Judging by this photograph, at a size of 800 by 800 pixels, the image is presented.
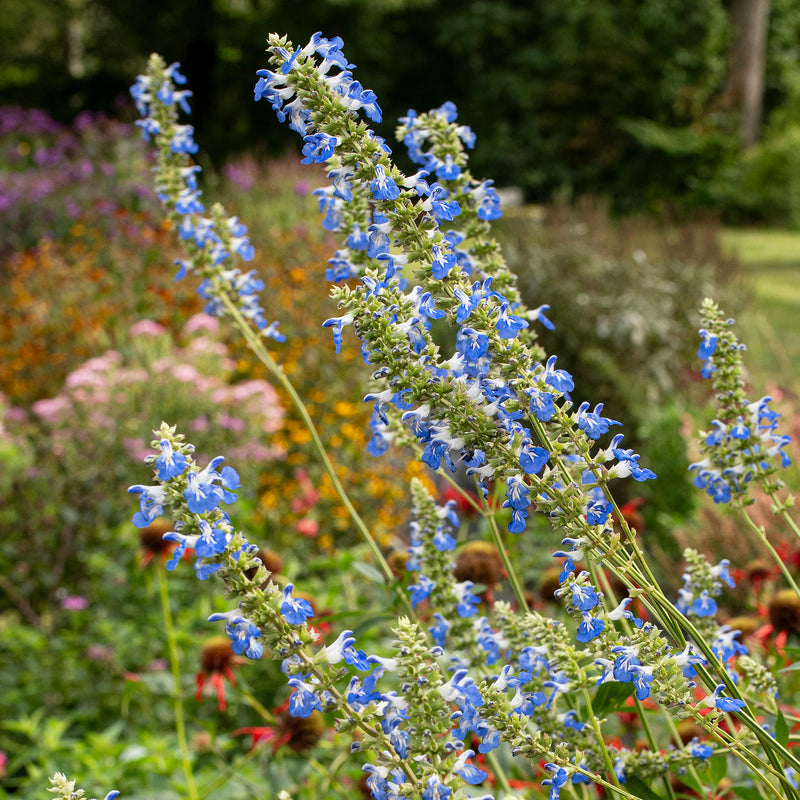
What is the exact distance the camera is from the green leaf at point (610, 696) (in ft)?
3.69

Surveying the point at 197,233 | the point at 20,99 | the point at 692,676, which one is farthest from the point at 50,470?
the point at 20,99

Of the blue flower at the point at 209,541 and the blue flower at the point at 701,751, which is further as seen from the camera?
the blue flower at the point at 701,751

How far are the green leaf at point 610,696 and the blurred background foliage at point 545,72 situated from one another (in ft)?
58.4

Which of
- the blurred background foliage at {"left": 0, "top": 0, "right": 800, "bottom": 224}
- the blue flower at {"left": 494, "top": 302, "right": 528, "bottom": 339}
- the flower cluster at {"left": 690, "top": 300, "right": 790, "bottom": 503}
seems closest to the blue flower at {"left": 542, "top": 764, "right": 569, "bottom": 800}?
the blue flower at {"left": 494, "top": 302, "right": 528, "bottom": 339}

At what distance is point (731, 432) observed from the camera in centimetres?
130

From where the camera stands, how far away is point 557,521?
907mm

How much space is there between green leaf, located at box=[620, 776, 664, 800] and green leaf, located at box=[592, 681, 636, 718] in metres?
0.01

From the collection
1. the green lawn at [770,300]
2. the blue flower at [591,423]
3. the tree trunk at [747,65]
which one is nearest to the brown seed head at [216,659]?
the blue flower at [591,423]

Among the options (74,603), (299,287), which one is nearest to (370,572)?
(74,603)

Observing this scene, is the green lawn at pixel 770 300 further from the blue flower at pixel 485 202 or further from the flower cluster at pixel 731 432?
the blue flower at pixel 485 202

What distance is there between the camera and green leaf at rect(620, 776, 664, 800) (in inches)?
42.9

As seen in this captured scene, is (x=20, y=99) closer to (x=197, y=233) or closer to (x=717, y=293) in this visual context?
(x=717, y=293)

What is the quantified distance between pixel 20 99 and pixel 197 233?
2145 cm

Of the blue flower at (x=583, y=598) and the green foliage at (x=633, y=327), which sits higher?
the blue flower at (x=583, y=598)
